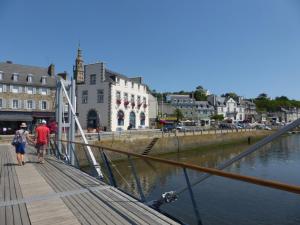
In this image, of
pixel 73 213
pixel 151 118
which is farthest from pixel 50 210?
pixel 151 118

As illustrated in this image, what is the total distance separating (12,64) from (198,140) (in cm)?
2963

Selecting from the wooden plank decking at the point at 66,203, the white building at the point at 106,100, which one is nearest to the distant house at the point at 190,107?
the white building at the point at 106,100

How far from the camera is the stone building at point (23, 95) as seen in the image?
40.9 m

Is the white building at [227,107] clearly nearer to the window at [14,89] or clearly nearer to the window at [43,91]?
the window at [43,91]

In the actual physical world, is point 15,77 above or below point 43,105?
above

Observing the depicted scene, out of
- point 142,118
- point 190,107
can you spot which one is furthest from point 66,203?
point 190,107

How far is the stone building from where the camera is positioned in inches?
1612

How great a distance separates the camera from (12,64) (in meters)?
44.9

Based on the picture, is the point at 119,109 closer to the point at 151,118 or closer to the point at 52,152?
the point at 151,118

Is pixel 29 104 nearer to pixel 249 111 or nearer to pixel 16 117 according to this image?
pixel 16 117

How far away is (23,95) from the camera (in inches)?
1694

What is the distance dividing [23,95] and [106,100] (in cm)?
1219

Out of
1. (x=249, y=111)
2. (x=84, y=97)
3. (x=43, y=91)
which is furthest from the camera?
(x=249, y=111)

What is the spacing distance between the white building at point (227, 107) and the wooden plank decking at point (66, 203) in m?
88.6
